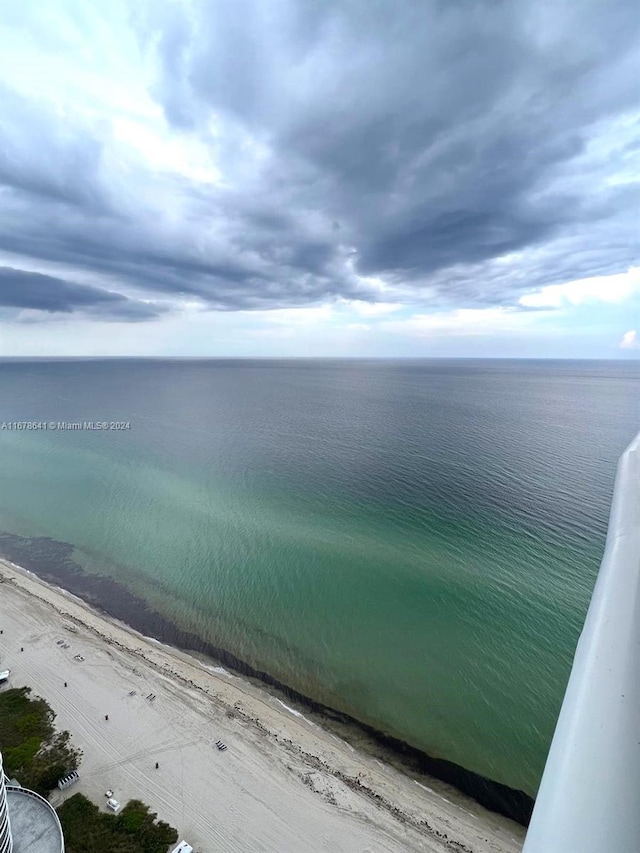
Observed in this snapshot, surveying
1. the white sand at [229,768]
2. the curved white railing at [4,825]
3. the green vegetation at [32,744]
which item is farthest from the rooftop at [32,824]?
the curved white railing at [4,825]

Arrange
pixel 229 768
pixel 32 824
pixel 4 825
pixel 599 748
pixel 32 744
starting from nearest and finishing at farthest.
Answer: pixel 599 748
pixel 4 825
pixel 32 824
pixel 229 768
pixel 32 744

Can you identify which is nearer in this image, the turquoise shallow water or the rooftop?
the rooftop

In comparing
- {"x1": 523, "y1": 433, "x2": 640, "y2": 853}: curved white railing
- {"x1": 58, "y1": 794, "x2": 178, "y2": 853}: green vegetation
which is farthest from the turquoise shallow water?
{"x1": 523, "y1": 433, "x2": 640, "y2": 853}: curved white railing

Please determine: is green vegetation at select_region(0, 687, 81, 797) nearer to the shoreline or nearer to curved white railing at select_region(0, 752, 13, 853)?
curved white railing at select_region(0, 752, 13, 853)

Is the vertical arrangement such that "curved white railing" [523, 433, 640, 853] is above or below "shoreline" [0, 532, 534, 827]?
above

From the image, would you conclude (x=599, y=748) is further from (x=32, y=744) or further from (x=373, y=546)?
(x=373, y=546)

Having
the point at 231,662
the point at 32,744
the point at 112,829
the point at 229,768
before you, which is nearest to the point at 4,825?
the point at 112,829

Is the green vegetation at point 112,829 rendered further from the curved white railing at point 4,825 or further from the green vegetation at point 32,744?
the curved white railing at point 4,825

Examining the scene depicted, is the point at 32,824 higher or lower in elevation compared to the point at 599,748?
lower
